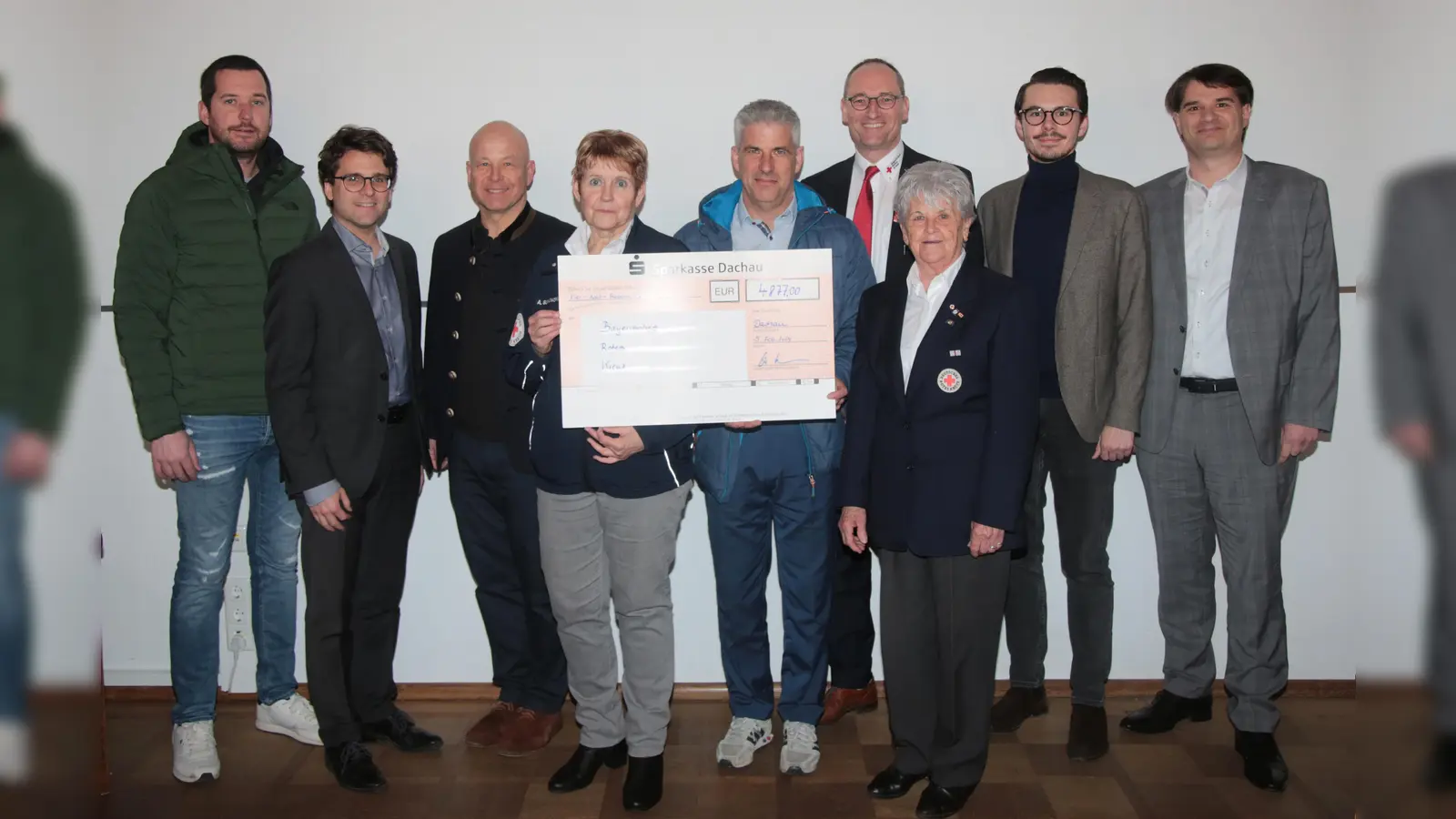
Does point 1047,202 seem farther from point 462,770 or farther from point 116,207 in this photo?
point 116,207

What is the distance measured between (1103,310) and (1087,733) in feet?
4.34

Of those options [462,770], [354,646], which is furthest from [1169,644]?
[354,646]

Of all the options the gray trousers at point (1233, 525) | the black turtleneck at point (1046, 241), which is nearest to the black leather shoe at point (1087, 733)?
the gray trousers at point (1233, 525)

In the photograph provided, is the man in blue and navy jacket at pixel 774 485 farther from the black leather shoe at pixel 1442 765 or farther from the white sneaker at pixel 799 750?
the black leather shoe at pixel 1442 765

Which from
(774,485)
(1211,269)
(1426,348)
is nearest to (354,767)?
(774,485)

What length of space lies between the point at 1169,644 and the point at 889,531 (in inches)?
50.8

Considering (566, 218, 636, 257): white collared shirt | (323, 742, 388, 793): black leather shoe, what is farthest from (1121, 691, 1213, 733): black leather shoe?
(323, 742, 388, 793): black leather shoe

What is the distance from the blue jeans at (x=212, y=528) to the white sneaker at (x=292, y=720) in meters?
0.25

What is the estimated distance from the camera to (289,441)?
8.96 ft

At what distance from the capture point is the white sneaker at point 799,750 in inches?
114

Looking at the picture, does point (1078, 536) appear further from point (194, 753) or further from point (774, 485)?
point (194, 753)

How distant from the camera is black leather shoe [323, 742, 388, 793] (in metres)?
2.84

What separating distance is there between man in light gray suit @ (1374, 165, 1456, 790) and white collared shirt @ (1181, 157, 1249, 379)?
1.99 metres

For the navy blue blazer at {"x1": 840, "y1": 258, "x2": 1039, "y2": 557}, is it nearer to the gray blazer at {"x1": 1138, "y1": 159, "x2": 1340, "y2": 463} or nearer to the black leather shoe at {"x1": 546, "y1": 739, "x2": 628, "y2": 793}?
the gray blazer at {"x1": 1138, "y1": 159, "x2": 1340, "y2": 463}
